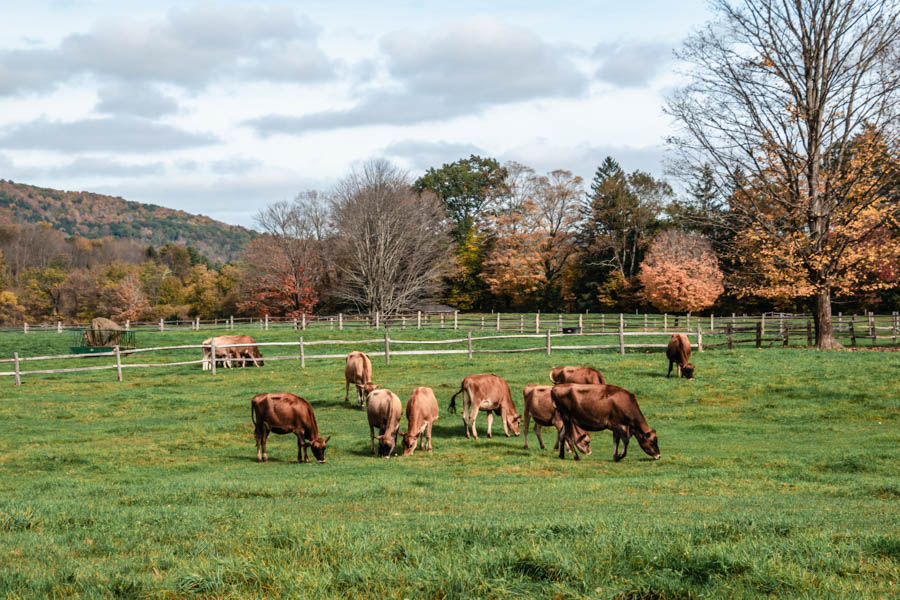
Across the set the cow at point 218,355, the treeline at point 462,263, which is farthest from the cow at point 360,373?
the treeline at point 462,263

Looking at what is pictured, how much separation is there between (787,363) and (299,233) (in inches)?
2058

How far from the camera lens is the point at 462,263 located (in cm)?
7931

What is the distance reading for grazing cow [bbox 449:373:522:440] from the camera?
1587 centimetres

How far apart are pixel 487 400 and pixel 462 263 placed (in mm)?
63659

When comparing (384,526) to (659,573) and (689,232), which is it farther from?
(689,232)

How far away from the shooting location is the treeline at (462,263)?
61375 millimetres

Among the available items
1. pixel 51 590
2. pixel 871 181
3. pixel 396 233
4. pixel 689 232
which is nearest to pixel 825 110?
pixel 871 181

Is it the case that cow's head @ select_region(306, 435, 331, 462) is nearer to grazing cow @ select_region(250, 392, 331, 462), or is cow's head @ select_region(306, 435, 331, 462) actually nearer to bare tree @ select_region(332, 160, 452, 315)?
grazing cow @ select_region(250, 392, 331, 462)

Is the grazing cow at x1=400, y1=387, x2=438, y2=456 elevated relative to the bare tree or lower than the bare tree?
lower

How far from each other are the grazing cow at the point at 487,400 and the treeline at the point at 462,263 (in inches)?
1513

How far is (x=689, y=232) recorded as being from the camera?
7262 cm

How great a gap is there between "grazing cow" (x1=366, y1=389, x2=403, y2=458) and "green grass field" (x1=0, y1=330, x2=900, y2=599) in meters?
0.49

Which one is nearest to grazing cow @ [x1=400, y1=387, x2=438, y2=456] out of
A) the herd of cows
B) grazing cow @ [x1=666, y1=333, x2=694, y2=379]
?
the herd of cows

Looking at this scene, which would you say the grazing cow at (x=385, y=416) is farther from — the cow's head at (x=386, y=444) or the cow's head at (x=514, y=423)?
the cow's head at (x=514, y=423)
